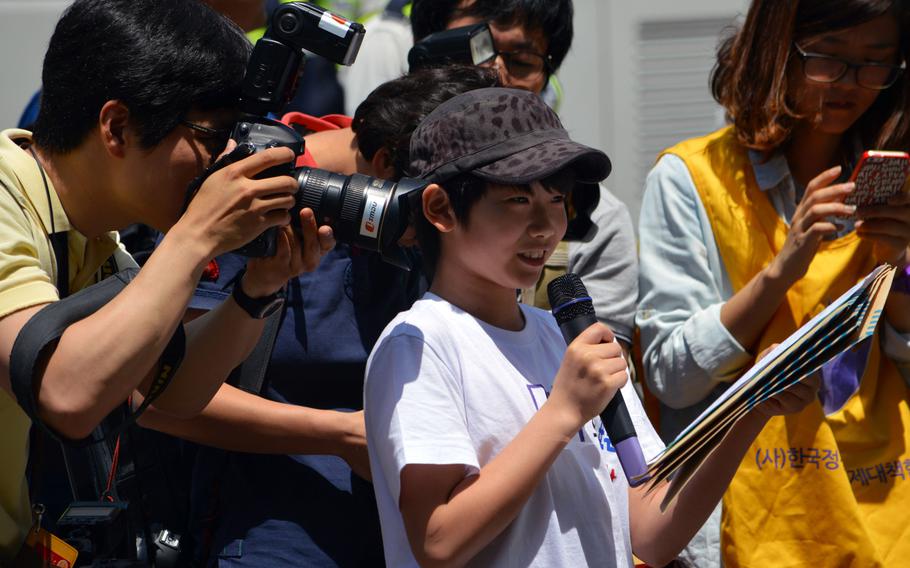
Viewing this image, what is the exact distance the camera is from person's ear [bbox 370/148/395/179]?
278 cm

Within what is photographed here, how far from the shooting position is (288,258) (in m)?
2.34

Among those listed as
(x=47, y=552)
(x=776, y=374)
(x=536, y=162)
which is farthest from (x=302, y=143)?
(x=776, y=374)

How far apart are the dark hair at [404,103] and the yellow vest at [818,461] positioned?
2.21 ft

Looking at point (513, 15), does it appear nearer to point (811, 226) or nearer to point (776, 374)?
point (811, 226)

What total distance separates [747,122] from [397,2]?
84.4 inches

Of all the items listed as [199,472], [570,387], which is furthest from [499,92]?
[199,472]

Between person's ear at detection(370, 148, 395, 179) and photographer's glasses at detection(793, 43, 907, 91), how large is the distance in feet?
3.34

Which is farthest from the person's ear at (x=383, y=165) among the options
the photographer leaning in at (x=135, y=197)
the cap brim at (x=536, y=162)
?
the cap brim at (x=536, y=162)

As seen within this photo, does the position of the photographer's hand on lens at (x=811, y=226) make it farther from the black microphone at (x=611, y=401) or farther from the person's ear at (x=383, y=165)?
the person's ear at (x=383, y=165)

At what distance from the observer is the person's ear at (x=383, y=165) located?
2.78 m

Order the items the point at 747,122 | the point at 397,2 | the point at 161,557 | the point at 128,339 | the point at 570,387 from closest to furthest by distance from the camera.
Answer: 1. the point at 128,339
2. the point at 570,387
3. the point at 161,557
4. the point at 747,122
5. the point at 397,2

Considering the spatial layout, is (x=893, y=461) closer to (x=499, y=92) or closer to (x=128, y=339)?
(x=499, y=92)

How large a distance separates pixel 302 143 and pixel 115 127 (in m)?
0.32

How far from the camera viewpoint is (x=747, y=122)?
305 cm
